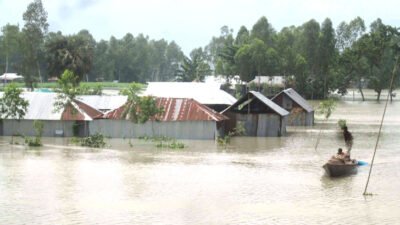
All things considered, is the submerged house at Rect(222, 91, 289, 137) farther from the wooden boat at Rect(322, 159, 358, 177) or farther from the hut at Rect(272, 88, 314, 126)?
the wooden boat at Rect(322, 159, 358, 177)

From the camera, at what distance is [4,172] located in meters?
24.0

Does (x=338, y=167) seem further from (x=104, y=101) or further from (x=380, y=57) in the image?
(x=380, y=57)

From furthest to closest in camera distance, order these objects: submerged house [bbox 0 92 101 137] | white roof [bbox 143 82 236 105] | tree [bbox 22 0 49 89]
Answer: tree [bbox 22 0 49 89], white roof [bbox 143 82 236 105], submerged house [bbox 0 92 101 137]

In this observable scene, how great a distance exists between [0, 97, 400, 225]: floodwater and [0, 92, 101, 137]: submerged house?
3.51 m

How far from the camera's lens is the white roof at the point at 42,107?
123ft

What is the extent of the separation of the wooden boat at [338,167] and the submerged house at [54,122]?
57.6ft

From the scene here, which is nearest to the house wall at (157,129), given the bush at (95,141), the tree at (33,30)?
the bush at (95,141)

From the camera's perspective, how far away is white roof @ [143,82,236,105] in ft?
151

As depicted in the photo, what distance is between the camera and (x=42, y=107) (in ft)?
126

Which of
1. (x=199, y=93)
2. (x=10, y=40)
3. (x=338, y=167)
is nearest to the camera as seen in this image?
(x=338, y=167)

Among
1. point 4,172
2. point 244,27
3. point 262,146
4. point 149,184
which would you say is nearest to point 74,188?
point 149,184

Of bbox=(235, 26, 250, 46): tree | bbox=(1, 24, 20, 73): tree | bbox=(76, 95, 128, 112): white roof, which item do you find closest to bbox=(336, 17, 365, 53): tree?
bbox=(235, 26, 250, 46): tree

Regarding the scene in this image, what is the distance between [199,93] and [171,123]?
36.6ft

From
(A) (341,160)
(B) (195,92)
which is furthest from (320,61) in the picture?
(A) (341,160)
